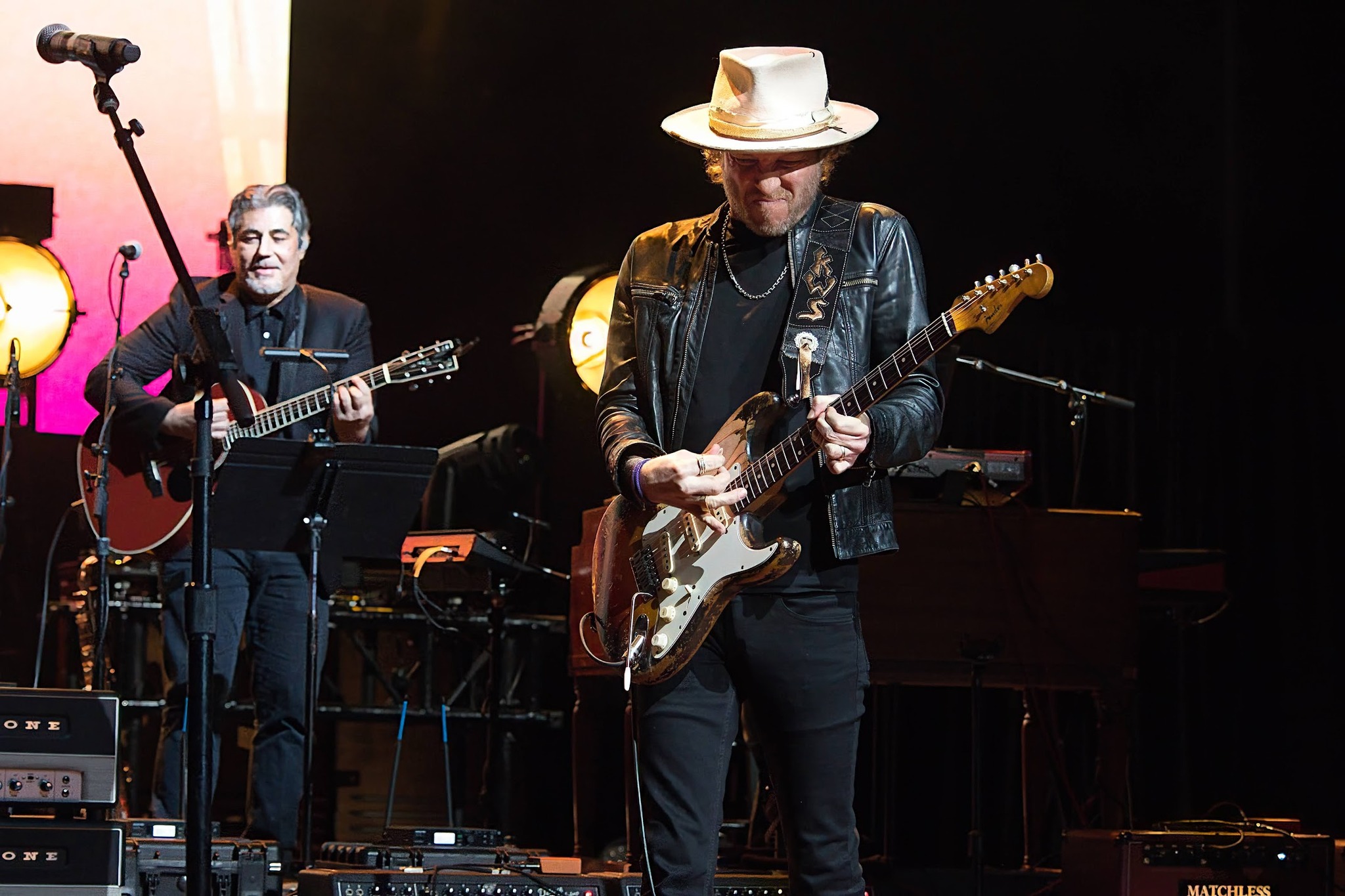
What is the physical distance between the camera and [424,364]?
210 inches

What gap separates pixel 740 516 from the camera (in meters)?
A: 3.28

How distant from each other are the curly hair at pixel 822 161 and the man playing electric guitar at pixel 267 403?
6.10 ft

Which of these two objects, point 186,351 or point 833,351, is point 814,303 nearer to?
point 833,351

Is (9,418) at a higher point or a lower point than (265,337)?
lower

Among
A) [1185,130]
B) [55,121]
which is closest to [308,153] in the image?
[55,121]

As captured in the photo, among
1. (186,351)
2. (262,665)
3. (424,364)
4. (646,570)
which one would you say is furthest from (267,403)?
(646,570)

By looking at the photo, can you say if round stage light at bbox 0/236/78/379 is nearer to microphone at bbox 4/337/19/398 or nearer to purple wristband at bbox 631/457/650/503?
microphone at bbox 4/337/19/398

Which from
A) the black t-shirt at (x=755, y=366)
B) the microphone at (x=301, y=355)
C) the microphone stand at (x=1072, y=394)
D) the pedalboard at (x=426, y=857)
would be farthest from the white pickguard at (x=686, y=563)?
the microphone stand at (x=1072, y=394)

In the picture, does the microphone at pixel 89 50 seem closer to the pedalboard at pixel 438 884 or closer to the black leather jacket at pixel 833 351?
the black leather jacket at pixel 833 351

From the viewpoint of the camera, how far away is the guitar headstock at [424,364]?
17.3ft

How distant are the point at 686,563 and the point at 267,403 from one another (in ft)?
7.86

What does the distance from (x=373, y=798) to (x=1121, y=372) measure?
4.05 m

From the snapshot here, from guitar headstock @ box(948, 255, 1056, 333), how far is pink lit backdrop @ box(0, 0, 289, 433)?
5.11m

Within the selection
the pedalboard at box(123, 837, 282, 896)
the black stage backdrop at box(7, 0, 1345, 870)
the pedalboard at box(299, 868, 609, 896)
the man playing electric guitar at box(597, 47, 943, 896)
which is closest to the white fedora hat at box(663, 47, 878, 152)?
the man playing electric guitar at box(597, 47, 943, 896)
